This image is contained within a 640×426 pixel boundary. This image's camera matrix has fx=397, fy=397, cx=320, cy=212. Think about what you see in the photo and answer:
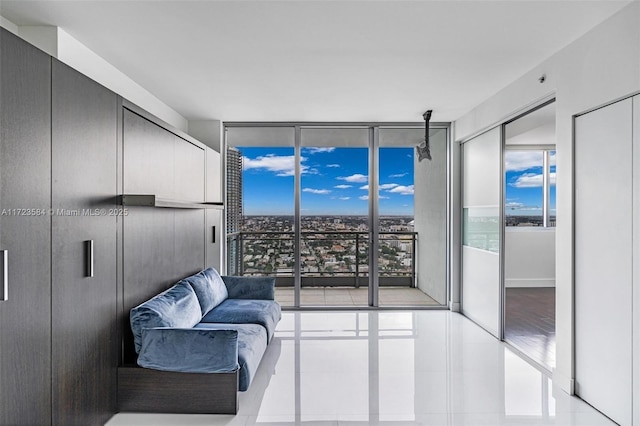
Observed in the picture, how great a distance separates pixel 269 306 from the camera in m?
4.15

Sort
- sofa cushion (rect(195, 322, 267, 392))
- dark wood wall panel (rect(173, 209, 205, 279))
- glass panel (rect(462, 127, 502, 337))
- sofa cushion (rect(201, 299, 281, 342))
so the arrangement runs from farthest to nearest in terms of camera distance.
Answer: glass panel (rect(462, 127, 502, 337)), dark wood wall panel (rect(173, 209, 205, 279)), sofa cushion (rect(201, 299, 281, 342)), sofa cushion (rect(195, 322, 267, 392))

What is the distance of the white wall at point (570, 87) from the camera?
2.46m

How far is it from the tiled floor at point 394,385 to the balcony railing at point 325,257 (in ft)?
4.04

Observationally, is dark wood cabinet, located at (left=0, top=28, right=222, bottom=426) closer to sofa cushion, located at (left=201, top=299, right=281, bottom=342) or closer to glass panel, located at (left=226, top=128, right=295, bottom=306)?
sofa cushion, located at (left=201, top=299, right=281, bottom=342)

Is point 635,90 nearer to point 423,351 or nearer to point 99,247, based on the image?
point 423,351

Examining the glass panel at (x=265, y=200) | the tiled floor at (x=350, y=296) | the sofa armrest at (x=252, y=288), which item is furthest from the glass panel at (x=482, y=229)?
the sofa armrest at (x=252, y=288)

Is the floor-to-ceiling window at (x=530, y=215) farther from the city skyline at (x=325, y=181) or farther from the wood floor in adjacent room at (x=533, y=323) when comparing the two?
the city skyline at (x=325, y=181)

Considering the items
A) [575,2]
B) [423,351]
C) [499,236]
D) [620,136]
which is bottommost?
[423,351]

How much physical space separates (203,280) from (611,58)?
375 centimetres

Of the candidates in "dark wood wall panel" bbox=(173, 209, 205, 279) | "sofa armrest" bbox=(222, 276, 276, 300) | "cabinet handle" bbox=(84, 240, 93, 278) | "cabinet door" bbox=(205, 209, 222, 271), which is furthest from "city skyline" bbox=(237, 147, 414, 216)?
"cabinet handle" bbox=(84, 240, 93, 278)

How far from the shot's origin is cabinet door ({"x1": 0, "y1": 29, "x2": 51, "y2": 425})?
5.71 feet

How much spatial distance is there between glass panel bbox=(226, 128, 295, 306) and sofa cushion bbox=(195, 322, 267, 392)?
221 cm

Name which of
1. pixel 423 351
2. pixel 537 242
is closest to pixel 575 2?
pixel 423 351

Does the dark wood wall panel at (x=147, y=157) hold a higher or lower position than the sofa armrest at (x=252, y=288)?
higher
